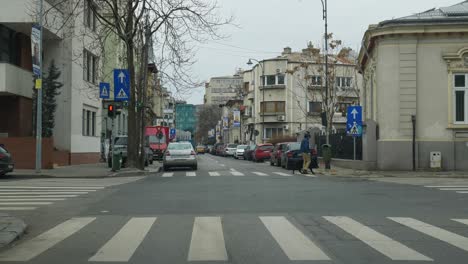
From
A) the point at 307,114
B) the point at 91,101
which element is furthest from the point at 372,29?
the point at 307,114

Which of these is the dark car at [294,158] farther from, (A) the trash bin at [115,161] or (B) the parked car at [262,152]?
(B) the parked car at [262,152]

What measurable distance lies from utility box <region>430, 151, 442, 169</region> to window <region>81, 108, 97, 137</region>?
20084 millimetres

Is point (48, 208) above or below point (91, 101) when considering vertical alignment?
below

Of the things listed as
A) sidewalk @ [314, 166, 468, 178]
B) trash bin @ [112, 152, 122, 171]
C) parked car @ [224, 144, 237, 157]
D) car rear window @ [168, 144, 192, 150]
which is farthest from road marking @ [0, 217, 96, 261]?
parked car @ [224, 144, 237, 157]

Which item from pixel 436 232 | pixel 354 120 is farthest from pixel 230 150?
pixel 436 232

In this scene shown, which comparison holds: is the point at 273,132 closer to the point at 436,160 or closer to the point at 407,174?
the point at 436,160

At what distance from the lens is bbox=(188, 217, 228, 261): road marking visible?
760cm

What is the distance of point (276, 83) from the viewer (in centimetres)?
6694

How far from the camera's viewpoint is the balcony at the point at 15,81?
2596cm

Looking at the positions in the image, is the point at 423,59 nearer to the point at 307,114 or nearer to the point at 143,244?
the point at 143,244

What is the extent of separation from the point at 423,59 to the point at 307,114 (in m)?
36.7

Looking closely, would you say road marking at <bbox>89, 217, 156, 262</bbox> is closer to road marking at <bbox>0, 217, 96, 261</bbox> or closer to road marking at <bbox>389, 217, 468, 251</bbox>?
road marking at <bbox>0, 217, 96, 261</bbox>

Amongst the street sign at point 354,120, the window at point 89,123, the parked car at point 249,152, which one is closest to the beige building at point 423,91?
the street sign at point 354,120

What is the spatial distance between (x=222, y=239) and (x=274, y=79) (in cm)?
5915
